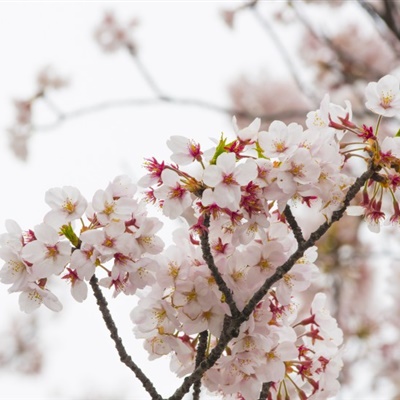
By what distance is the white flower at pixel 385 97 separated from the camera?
3.94 ft

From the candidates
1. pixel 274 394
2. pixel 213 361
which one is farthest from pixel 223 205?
pixel 274 394

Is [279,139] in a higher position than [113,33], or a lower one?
Answer: lower

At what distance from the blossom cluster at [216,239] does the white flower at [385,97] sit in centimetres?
7

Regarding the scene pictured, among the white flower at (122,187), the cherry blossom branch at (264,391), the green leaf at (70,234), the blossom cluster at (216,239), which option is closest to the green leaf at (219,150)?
the blossom cluster at (216,239)

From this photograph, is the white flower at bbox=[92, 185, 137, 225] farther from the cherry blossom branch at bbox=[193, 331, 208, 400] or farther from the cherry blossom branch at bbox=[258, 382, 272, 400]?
the cherry blossom branch at bbox=[258, 382, 272, 400]

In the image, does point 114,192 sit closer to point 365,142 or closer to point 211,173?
point 211,173

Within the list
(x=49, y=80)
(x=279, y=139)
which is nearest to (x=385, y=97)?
(x=279, y=139)

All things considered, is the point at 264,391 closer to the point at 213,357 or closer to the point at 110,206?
the point at 213,357

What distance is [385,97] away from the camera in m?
1.21

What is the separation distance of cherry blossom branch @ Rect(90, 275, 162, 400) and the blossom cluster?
0.03m

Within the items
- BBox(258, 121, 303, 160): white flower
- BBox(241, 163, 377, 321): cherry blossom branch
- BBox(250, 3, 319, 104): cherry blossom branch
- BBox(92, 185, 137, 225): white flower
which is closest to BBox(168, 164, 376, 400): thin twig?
BBox(241, 163, 377, 321): cherry blossom branch

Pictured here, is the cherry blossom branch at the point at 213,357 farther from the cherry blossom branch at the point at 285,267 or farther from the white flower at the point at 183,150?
the white flower at the point at 183,150

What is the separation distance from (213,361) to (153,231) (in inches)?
8.9

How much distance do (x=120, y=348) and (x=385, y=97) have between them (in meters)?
0.62
